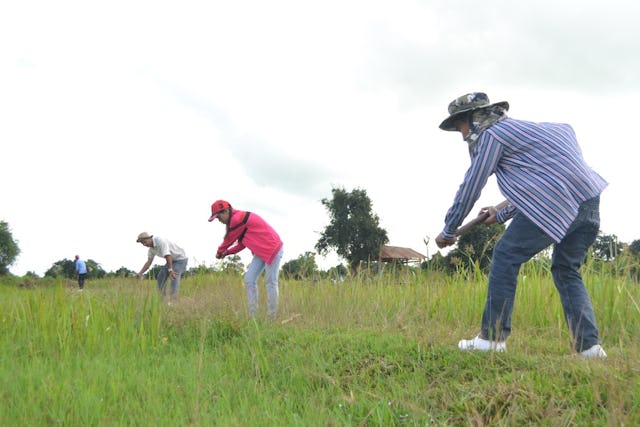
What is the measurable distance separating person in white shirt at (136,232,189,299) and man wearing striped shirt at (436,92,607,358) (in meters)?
6.82

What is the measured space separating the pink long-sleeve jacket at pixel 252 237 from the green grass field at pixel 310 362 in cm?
86

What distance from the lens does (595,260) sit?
6543 mm

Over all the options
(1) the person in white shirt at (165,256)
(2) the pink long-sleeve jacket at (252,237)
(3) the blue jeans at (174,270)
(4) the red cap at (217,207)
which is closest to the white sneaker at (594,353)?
(2) the pink long-sleeve jacket at (252,237)

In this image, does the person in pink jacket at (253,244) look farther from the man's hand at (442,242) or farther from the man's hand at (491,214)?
the man's hand at (491,214)

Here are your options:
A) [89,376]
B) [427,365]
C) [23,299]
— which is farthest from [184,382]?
[23,299]

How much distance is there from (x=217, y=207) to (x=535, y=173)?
16.3 ft

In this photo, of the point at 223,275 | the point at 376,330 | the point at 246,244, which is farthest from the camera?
the point at 223,275

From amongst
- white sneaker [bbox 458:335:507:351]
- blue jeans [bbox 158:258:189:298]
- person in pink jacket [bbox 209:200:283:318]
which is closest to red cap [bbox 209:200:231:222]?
person in pink jacket [bbox 209:200:283:318]

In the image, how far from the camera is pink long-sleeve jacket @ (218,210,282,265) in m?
7.31

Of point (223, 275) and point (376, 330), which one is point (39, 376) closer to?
point (376, 330)

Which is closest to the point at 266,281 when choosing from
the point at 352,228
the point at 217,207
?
the point at 217,207

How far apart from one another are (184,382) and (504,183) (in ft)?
8.95

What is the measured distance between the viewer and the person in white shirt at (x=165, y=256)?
9.88 m

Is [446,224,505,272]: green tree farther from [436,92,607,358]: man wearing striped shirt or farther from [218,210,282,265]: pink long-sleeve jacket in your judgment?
[218,210,282,265]: pink long-sleeve jacket
